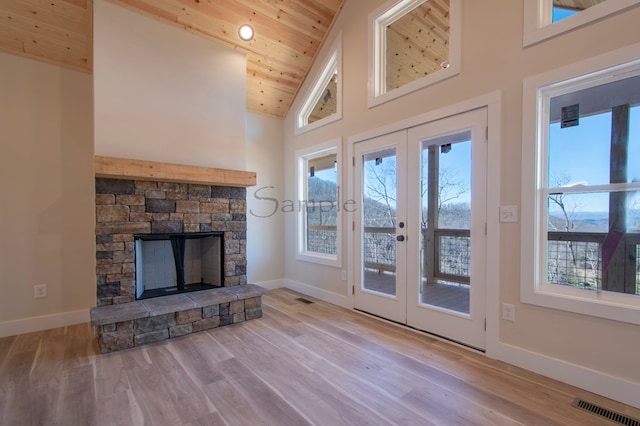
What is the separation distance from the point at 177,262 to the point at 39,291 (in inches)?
53.4

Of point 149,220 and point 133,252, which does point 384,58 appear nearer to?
point 149,220

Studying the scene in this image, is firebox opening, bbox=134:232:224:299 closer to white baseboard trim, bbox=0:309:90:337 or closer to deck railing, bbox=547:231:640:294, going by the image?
white baseboard trim, bbox=0:309:90:337

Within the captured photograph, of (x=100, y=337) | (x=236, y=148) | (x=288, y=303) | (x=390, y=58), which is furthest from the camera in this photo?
(x=288, y=303)

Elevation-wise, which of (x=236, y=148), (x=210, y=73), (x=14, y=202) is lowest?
(x=14, y=202)

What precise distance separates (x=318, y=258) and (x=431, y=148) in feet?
6.91

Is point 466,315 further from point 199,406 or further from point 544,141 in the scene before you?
point 199,406

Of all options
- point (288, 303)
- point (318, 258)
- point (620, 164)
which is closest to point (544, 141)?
point (620, 164)

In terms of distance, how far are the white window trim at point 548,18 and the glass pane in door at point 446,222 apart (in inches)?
31.1

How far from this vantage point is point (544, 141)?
86.6 inches

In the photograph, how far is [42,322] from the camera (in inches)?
120

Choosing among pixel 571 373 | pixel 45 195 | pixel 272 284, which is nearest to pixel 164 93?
pixel 45 195

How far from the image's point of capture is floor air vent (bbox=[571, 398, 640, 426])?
1635 millimetres

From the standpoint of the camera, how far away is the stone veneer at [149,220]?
2793 millimetres

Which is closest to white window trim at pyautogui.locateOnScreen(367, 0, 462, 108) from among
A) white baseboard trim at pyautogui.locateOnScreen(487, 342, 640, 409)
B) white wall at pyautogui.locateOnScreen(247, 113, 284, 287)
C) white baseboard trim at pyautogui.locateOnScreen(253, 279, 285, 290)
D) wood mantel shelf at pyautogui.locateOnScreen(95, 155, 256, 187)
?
wood mantel shelf at pyautogui.locateOnScreen(95, 155, 256, 187)
